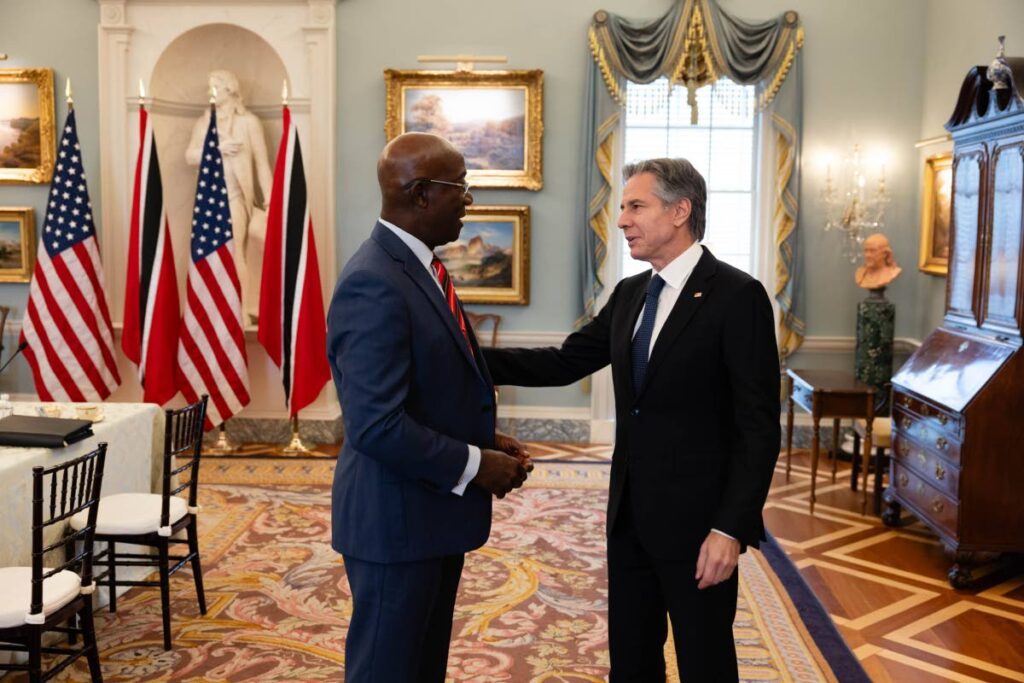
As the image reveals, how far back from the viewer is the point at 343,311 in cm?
228

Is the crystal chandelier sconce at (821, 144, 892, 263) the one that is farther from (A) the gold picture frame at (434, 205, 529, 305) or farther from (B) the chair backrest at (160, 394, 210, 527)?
(B) the chair backrest at (160, 394, 210, 527)

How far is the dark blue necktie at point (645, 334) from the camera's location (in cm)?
267

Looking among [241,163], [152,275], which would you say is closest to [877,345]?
[241,163]

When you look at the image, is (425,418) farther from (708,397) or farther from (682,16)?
(682,16)

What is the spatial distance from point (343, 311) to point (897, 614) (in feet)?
11.8

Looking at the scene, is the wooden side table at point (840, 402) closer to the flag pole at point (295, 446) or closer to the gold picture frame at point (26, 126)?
the flag pole at point (295, 446)

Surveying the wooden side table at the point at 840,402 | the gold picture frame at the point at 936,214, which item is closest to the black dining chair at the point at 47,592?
the wooden side table at the point at 840,402

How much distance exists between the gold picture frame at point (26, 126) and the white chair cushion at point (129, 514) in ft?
16.2

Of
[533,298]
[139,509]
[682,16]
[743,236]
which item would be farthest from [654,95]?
[139,509]

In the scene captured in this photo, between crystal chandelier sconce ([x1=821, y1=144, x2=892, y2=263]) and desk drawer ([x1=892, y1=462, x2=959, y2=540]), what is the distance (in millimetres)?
2719

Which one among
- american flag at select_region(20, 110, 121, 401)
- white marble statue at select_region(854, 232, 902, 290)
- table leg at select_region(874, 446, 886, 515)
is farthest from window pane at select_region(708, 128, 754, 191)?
american flag at select_region(20, 110, 121, 401)

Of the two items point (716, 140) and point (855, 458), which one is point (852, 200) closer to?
point (716, 140)

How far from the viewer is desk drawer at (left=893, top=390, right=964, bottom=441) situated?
5074 mm

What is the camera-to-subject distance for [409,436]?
87.7 inches
